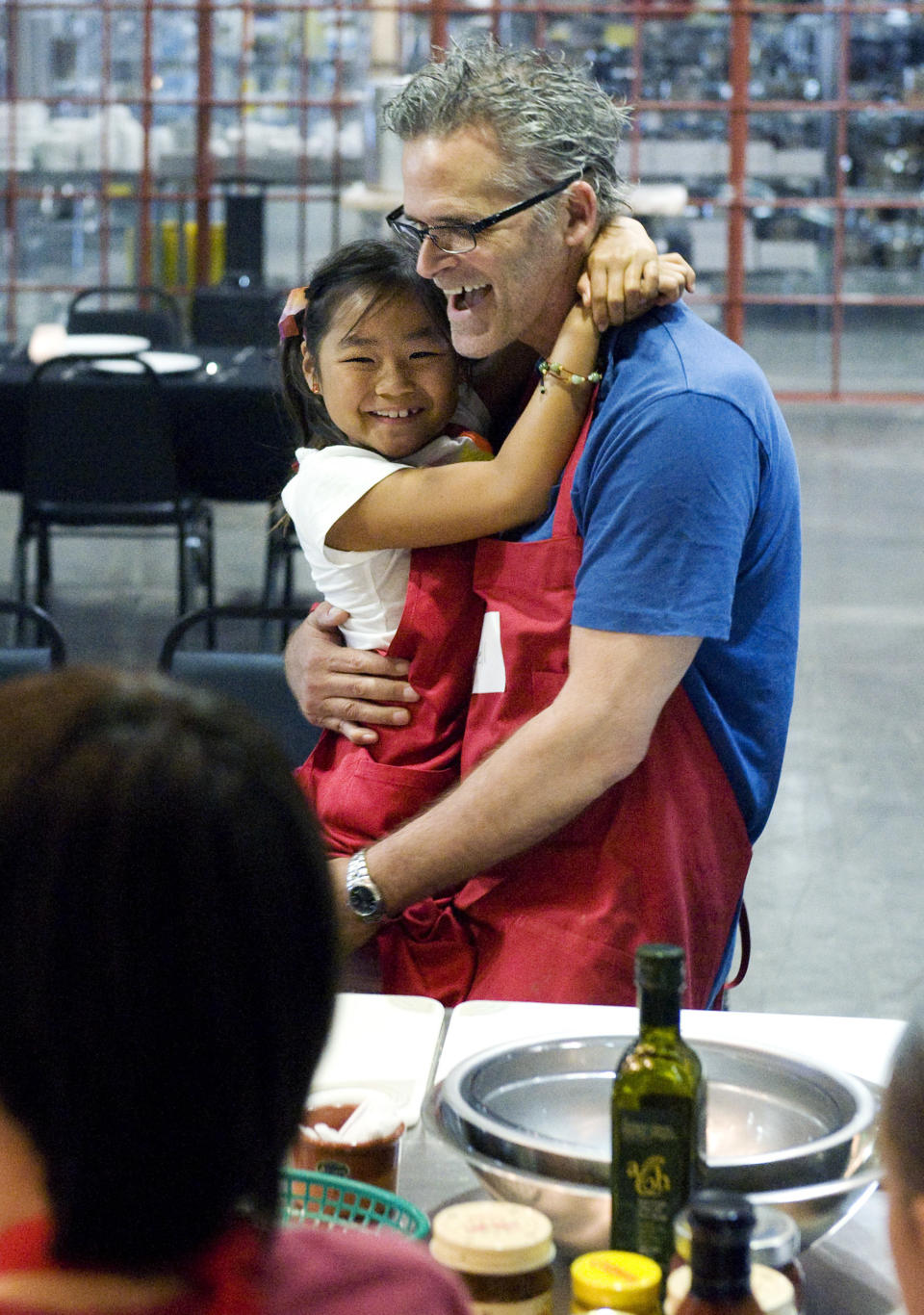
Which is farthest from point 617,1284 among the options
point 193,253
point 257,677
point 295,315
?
point 193,253

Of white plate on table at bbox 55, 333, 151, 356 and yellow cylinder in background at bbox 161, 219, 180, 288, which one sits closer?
white plate on table at bbox 55, 333, 151, 356

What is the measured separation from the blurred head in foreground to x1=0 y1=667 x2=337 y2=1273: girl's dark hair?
0.27m

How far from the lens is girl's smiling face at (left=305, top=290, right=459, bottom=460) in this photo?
1.92 metres

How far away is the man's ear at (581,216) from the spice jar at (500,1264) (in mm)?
1154

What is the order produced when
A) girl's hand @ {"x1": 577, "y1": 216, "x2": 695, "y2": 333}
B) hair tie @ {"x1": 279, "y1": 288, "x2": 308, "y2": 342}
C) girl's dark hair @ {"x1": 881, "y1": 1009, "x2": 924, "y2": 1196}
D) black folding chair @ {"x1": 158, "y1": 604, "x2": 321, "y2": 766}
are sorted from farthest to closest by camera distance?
black folding chair @ {"x1": 158, "y1": 604, "x2": 321, "y2": 766}, hair tie @ {"x1": 279, "y1": 288, "x2": 308, "y2": 342}, girl's hand @ {"x1": 577, "y1": 216, "x2": 695, "y2": 333}, girl's dark hair @ {"x1": 881, "y1": 1009, "x2": 924, "y2": 1196}

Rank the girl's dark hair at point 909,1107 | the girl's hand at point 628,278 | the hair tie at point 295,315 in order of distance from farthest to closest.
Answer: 1. the hair tie at point 295,315
2. the girl's hand at point 628,278
3. the girl's dark hair at point 909,1107

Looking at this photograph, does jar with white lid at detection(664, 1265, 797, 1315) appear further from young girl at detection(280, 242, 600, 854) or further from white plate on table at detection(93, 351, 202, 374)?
white plate on table at detection(93, 351, 202, 374)

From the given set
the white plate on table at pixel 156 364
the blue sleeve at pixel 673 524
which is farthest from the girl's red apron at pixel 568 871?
Answer: the white plate on table at pixel 156 364

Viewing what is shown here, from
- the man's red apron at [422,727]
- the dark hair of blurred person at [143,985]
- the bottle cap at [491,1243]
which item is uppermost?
the dark hair of blurred person at [143,985]

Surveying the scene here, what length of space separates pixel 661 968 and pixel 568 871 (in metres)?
0.75

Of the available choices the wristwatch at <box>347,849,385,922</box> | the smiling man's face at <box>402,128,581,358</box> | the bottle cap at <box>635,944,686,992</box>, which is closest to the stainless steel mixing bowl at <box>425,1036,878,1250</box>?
the bottle cap at <box>635,944,686,992</box>

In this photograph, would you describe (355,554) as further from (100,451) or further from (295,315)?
(100,451)

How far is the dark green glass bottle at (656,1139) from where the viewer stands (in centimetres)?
106

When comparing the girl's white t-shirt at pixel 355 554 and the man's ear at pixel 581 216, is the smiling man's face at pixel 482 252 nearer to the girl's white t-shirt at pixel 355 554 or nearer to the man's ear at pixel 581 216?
the man's ear at pixel 581 216
